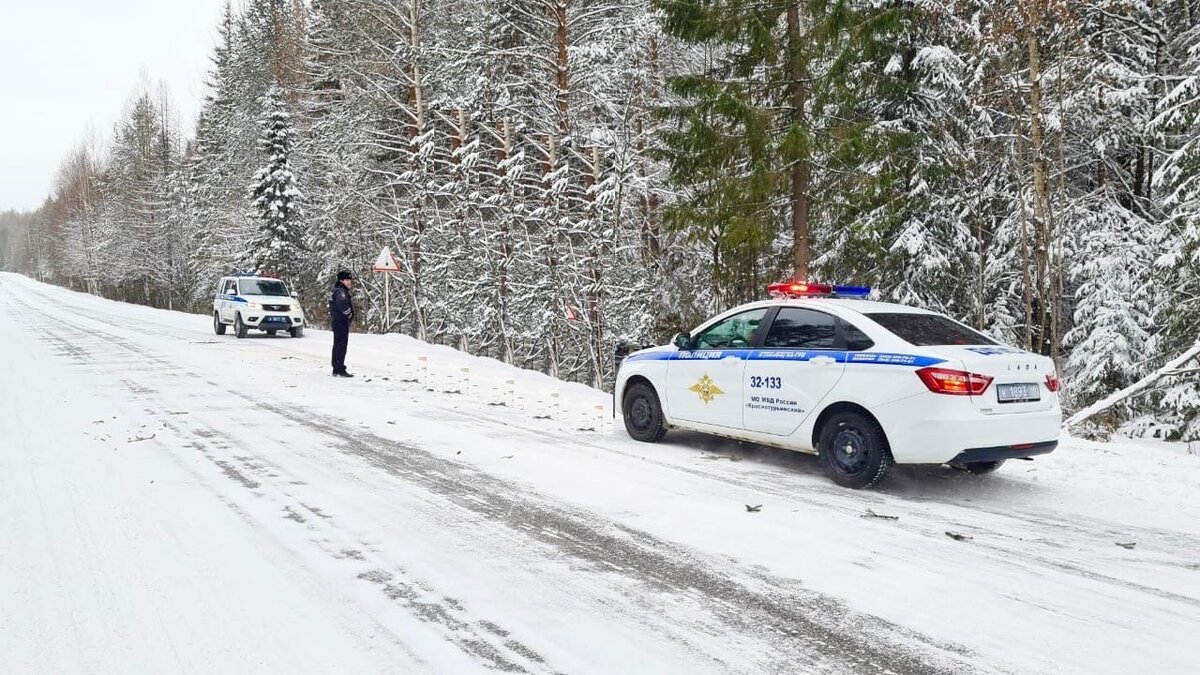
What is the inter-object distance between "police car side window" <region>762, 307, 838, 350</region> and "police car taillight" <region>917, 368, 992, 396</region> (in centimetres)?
104

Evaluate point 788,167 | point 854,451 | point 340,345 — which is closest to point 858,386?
point 854,451

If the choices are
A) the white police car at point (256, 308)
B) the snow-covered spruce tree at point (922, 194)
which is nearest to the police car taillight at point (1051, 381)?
the snow-covered spruce tree at point (922, 194)

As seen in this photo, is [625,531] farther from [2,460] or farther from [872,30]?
[872,30]

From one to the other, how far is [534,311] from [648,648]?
21319mm

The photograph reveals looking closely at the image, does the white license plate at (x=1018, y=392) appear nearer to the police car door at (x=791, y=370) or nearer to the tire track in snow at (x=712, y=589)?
the police car door at (x=791, y=370)

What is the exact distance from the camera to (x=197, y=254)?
48469 mm

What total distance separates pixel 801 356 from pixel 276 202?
3210 cm

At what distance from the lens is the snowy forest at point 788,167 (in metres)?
14.3

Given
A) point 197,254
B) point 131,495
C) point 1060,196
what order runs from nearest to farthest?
point 131,495 < point 1060,196 < point 197,254

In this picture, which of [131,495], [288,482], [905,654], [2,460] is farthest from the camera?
[2,460]

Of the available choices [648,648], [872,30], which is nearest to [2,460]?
[648,648]

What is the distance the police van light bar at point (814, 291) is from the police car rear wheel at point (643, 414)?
1868 mm

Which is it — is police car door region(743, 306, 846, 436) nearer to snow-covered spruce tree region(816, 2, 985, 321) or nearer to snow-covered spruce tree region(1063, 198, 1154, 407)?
snow-covered spruce tree region(816, 2, 985, 321)

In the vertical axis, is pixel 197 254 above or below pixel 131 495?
above
